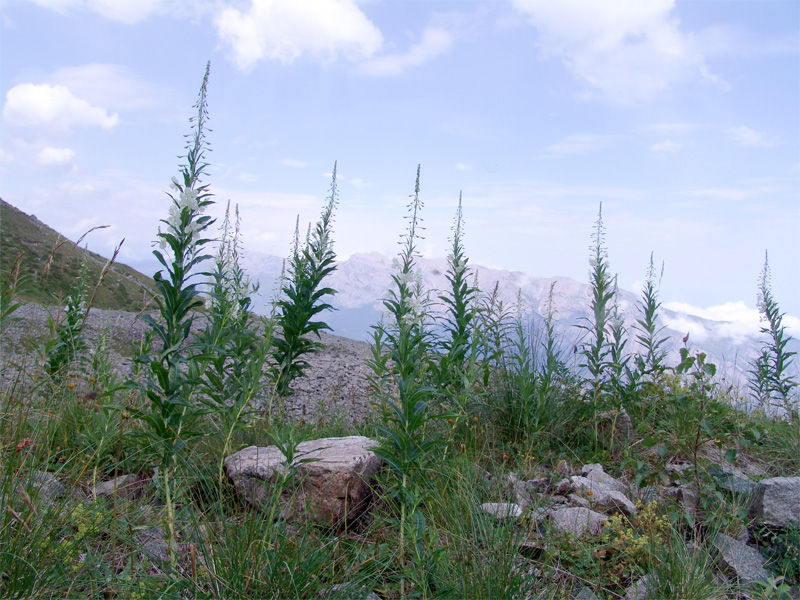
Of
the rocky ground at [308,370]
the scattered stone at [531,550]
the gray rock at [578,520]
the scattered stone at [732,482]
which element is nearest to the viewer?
the scattered stone at [531,550]

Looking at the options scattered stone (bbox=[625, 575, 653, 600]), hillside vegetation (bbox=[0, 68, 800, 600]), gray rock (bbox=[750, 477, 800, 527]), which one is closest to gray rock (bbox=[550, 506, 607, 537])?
hillside vegetation (bbox=[0, 68, 800, 600])

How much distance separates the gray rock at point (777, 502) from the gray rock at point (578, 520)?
3.91 ft

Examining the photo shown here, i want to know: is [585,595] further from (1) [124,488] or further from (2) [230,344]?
(2) [230,344]

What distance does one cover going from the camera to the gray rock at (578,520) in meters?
3.12

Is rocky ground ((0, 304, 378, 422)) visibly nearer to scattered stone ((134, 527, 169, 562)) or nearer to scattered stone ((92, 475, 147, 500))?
scattered stone ((92, 475, 147, 500))

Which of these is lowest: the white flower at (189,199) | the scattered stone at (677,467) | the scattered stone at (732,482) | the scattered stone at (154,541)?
the scattered stone at (154,541)

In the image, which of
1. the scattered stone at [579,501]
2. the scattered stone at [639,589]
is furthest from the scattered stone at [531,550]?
the scattered stone at [579,501]

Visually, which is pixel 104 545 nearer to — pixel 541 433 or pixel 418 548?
pixel 418 548

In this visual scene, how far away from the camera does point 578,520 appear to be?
3.23 metres

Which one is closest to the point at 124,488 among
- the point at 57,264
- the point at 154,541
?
the point at 154,541

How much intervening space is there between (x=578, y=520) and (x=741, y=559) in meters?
0.96

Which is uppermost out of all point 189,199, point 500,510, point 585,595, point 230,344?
point 189,199

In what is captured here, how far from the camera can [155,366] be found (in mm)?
3037

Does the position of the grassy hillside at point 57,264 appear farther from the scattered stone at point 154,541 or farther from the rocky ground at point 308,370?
the scattered stone at point 154,541
